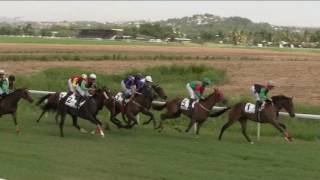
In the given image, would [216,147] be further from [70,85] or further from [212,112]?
[70,85]

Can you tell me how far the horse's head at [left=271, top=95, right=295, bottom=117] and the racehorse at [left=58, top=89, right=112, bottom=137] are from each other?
182 inches

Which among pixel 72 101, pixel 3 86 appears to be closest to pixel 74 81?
pixel 72 101

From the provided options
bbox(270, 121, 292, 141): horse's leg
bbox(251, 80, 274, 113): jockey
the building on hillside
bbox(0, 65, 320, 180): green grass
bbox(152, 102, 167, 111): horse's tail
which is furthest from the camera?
the building on hillside

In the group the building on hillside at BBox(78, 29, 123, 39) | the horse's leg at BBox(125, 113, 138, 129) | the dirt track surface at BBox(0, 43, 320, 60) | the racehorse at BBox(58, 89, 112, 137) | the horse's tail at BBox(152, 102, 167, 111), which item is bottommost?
the building on hillside at BBox(78, 29, 123, 39)

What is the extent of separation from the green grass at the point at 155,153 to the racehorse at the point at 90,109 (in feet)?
1.38

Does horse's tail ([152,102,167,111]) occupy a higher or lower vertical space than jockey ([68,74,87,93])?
lower

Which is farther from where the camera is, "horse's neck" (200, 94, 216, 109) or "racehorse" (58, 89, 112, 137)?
"horse's neck" (200, 94, 216, 109)

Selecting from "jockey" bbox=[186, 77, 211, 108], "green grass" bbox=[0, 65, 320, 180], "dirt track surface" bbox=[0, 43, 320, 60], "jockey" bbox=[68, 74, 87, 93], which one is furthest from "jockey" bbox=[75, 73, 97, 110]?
"dirt track surface" bbox=[0, 43, 320, 60]

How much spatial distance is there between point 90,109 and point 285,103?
17.2 ft

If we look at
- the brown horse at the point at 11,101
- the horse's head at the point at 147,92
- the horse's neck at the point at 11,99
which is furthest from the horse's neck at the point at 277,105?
the horse's neck at the point at 11,99

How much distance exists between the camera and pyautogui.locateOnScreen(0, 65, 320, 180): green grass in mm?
10258

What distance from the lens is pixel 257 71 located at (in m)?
48.2

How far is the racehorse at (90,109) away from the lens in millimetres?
16000

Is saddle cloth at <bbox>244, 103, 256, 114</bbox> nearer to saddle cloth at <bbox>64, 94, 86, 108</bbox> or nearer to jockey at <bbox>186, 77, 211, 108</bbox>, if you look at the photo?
jockey at <bbox>186, 77, 211, 108</bbox>
